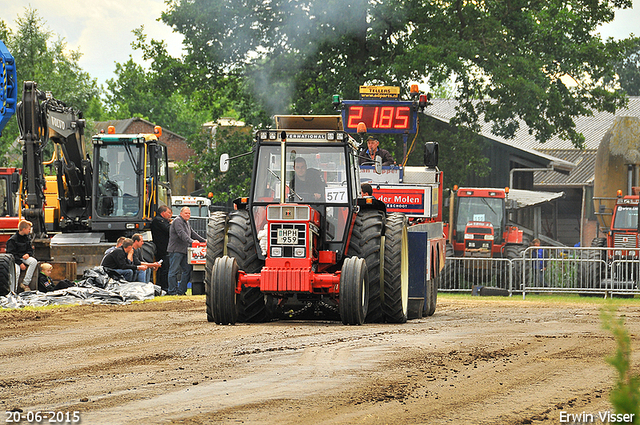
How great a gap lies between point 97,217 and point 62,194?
1.09 m

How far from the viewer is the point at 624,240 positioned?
86.8ft

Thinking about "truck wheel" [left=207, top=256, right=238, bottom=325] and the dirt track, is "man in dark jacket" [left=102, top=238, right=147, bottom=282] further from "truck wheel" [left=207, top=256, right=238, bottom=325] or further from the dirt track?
"truck wheel" [left=207, top=256, right=238, bottom=325]

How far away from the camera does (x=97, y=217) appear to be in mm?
19453

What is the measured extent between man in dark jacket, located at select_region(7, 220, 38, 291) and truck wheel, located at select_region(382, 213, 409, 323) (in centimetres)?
738

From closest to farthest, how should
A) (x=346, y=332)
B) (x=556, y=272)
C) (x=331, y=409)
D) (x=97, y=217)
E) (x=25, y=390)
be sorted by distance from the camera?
1. (x=331, y=409)
2. (x=25, y=390)
3. (x=346, y=332)
4. (x=97, y=217)
5. (x=556, y=272)

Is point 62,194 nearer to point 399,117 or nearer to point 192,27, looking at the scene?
point 399,117

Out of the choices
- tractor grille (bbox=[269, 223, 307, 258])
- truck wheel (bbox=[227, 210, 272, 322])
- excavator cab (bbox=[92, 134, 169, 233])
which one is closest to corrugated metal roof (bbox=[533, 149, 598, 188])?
excavator cab (bbox=[92, 134, 169, 233])

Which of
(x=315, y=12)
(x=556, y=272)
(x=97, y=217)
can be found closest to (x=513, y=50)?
(x=315, y=12)

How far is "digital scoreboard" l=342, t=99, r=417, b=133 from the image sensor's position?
17.3 meters

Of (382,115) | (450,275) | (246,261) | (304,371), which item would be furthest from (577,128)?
(304,371)

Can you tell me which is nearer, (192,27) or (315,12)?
(315,12)

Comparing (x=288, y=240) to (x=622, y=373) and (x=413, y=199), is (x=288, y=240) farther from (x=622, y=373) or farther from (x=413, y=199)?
(x=622, y=373)

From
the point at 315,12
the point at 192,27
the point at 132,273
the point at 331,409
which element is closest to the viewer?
the point at 331,409

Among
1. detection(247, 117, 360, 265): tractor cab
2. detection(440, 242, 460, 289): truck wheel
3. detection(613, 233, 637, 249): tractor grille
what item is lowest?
detection(440, 242, 460, 289): truck wheel
